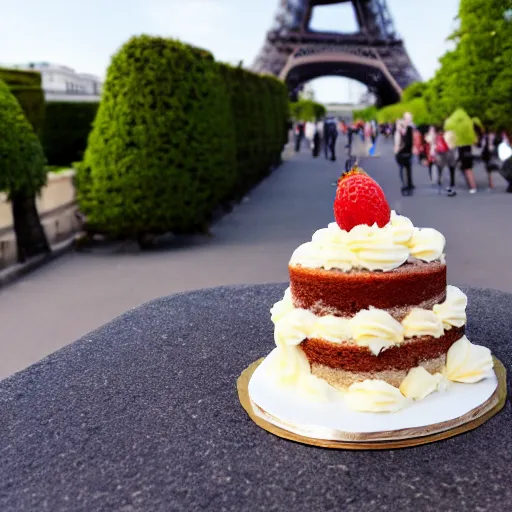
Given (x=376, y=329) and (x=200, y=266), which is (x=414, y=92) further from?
(x=376, y=329)

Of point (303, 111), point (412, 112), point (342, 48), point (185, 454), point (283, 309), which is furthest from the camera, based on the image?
point (303, 111)

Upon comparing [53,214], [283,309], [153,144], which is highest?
[153,144]

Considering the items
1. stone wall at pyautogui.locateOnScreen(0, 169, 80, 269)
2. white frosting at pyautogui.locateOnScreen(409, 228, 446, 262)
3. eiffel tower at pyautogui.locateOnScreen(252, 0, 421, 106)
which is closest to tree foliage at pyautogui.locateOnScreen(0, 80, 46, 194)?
stone wall at pyautogui.locateOnScreen(0, 169, 80, 269)

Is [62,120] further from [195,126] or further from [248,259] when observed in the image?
[248,259]

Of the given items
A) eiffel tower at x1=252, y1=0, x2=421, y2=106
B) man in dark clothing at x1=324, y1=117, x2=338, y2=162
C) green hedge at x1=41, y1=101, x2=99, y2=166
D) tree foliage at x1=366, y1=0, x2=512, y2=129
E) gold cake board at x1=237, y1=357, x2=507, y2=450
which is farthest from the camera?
eiffel tower at x1=252, y1=0, x2=421, y2=106

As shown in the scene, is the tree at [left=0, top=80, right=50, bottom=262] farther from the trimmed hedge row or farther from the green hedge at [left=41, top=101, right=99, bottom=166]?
the green hedge at [left=41, top=101, right=99, bottom=166]

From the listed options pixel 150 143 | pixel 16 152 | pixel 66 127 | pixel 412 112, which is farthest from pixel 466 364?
pixel 412 112

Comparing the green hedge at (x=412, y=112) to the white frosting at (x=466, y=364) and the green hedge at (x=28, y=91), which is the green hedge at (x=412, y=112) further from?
the white frosting at (x=466, y=364)
